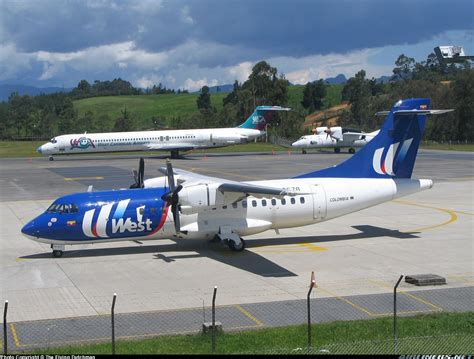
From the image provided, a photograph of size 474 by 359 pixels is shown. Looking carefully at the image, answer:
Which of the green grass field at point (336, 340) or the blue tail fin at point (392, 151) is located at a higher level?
the blue tail fin at point (392, 151)

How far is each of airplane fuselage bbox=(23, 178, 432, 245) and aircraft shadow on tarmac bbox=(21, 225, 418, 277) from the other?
926 mm

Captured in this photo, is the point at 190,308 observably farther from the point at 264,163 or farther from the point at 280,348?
the point at 264,163

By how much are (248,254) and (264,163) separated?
49750 mm

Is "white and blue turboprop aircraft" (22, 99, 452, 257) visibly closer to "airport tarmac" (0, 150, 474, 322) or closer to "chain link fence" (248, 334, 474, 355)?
"airport tarmac" (0, 150, 474, 322)

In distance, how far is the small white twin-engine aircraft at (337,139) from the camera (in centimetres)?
8975

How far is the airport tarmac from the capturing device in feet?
67.3

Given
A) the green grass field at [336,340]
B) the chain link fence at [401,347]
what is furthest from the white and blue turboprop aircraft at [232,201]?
the chain link fence at [401,347]

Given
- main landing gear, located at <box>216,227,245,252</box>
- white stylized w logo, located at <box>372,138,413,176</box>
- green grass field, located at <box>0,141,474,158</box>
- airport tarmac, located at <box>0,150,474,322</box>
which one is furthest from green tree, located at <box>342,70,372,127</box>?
main landing gear, located at <box>216,227,245,252</box>

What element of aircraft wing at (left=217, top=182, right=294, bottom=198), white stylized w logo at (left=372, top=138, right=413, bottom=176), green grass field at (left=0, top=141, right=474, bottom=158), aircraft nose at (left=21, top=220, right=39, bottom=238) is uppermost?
white stylized w logo at (left=372, top=138, right=413, bottom=176)

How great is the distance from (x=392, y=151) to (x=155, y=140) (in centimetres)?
5806

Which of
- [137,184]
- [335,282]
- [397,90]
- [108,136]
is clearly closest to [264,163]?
[108,136]

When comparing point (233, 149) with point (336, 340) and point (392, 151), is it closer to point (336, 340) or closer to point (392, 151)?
point (392, 151)

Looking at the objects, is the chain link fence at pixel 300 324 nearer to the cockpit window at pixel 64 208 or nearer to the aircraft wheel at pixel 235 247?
the cockpit window at pixel 64 208

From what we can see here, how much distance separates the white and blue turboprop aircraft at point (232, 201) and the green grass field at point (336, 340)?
26.6ft
